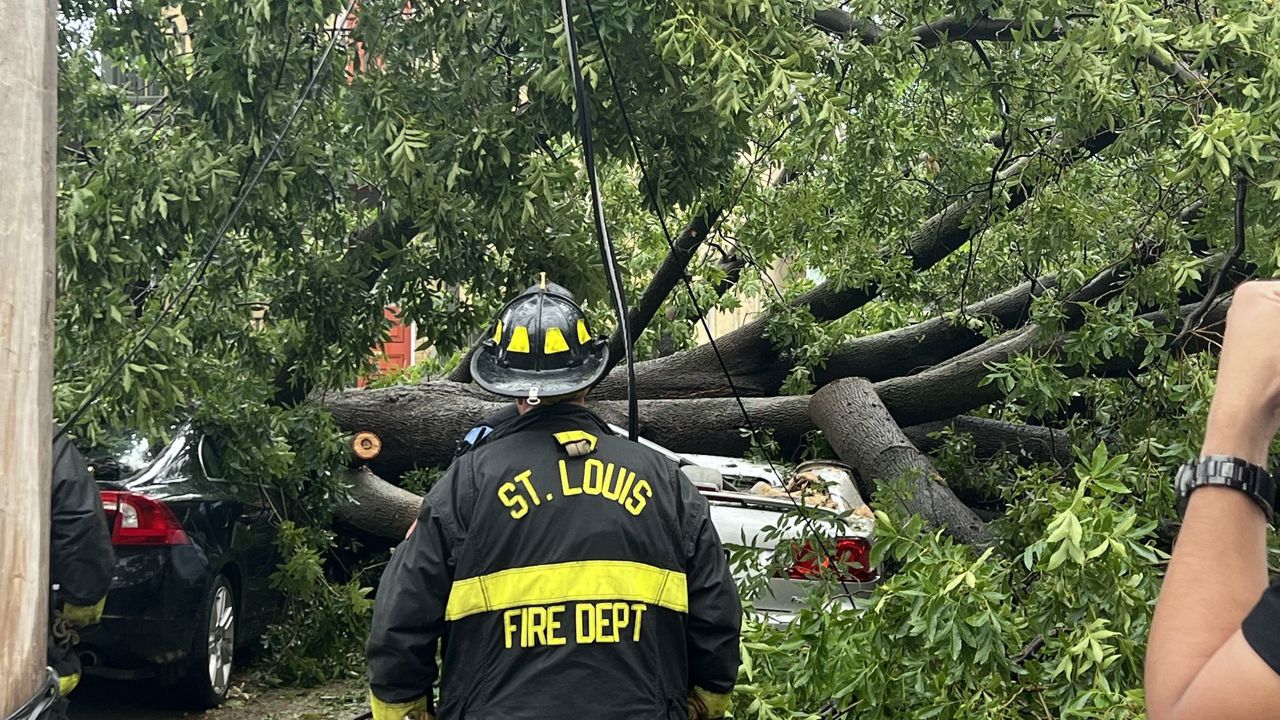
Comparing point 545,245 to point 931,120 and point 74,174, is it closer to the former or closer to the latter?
point 74,174

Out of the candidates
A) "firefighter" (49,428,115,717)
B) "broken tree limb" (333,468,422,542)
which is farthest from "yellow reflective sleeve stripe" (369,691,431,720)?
"broken tree limb" (333,468,422,542)

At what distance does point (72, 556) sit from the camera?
4273 mm

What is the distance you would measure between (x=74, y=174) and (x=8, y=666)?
3109 mm

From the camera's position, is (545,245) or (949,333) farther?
(949,333)

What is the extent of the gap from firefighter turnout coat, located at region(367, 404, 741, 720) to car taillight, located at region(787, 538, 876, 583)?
1.82m

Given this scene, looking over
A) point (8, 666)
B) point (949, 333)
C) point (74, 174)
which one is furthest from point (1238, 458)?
point (949, 333)

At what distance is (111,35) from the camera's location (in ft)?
18.3

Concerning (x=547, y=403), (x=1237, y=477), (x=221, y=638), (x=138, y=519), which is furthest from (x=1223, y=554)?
(x=221, y=638)

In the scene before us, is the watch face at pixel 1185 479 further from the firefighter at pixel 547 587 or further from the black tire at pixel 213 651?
the black tire at pixel 213 651

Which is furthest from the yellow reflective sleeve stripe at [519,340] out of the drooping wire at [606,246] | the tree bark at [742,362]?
the tree bark at [742,362]

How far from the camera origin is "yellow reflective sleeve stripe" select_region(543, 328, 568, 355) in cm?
315

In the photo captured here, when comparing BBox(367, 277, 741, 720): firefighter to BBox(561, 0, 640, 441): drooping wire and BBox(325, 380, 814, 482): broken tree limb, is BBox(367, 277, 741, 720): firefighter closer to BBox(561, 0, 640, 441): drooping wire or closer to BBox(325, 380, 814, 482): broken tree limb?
BBox(561, 0, 640, 441): drooping wire

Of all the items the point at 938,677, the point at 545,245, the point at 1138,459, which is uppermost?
the point at 545,245

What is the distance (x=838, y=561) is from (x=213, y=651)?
341 cm
